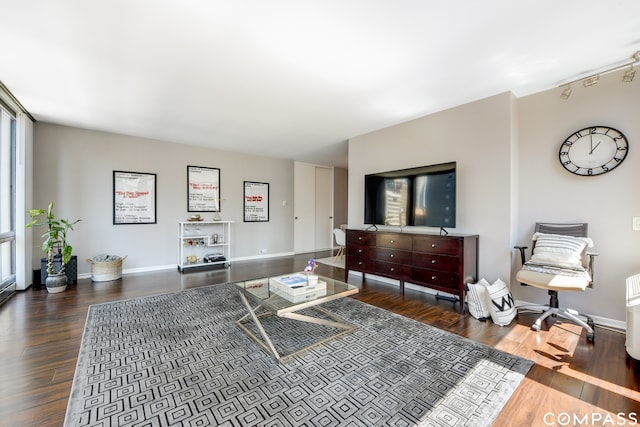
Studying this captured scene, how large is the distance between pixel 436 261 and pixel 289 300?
1.88 m

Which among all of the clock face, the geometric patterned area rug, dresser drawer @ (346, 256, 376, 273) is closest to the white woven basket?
the geometric patterned area rug

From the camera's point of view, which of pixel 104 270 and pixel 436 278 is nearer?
pixel 436 278

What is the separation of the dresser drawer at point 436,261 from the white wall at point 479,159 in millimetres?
489

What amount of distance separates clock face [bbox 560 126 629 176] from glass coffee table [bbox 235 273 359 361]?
268 centimetres

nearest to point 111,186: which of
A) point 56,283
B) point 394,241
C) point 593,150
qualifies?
point 56,283

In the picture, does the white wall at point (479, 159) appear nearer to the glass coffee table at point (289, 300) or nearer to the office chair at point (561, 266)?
the office chair at point (561, 266)

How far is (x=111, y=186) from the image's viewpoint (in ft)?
15.3

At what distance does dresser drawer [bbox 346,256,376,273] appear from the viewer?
3969 mm

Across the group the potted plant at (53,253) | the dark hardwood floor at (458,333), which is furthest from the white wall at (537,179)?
the potted plant at (53,253)

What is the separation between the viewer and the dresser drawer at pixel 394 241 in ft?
11.5

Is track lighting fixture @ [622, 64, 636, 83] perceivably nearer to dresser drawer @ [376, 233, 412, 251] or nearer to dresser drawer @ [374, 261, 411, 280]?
dresser drawer @ [376, 233, 412, 251]

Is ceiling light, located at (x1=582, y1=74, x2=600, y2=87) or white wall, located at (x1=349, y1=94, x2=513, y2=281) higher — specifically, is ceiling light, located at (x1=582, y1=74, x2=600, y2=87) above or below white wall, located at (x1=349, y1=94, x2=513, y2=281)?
above

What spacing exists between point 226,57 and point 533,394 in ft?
11.0

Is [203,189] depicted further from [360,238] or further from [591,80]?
[591,80]
